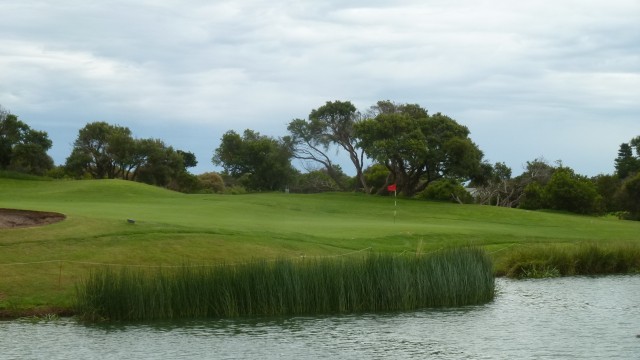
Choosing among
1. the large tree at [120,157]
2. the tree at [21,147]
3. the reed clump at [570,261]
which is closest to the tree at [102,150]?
the large tree at [120,157]

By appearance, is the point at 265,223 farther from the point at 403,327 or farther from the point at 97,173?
the point at 97,173

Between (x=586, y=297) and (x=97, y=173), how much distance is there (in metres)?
66.9

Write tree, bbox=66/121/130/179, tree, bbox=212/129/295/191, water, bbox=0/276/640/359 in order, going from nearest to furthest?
water, bbox=0/276/640/359 < tree, bbox=66/121/130/179 < tree, bbox=212/129/295/191

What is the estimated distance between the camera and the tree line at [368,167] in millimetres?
69500

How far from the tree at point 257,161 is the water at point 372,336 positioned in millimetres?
63178

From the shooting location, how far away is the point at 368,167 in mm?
97438

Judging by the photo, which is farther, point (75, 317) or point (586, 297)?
point (586, 297)

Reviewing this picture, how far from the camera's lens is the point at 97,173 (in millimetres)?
87062

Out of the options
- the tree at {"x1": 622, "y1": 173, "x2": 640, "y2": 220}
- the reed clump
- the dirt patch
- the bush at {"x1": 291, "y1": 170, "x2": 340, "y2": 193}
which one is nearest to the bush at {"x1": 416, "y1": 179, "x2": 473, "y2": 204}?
the tree at {"x1": 622, "y1": 173, "x2": 640, "y2": 220}

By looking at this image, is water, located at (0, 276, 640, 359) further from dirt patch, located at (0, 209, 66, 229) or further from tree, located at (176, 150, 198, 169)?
tree, located at (176, 150, 198, 169)

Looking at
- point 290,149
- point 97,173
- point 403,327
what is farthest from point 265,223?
point 97,173

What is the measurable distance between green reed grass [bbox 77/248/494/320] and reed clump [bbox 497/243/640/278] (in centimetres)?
753

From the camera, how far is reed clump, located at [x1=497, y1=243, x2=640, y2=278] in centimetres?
3378

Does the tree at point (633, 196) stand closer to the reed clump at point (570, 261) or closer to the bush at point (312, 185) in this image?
the reed clump at point (570, 261)
